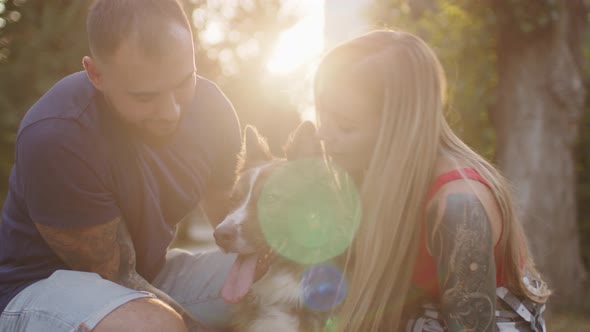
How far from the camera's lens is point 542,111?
23.7 ft

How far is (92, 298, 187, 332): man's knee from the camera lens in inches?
97.3

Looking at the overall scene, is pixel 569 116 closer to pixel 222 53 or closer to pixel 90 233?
pixel 90 233

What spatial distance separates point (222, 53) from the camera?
46.0 ft

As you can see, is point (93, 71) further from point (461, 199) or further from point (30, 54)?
point (30, 54)

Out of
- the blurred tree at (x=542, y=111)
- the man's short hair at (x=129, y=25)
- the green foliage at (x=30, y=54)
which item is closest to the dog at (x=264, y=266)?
the man's short hair at (x=129, y=25)

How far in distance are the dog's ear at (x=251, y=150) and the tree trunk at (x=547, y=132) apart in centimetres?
451

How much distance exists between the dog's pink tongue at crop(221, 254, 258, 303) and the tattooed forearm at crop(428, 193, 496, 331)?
123cm

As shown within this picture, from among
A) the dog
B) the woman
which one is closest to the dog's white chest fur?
the dog

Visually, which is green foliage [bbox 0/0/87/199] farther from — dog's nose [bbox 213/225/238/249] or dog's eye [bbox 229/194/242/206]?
dog's nose [bbox 213/225/238/249]

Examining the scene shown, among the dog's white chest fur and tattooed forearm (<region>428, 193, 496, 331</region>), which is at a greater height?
tattooed forearm (<region>428, 193, 496, 331</region>)

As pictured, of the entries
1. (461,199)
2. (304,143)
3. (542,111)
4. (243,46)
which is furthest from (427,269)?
(243,46)

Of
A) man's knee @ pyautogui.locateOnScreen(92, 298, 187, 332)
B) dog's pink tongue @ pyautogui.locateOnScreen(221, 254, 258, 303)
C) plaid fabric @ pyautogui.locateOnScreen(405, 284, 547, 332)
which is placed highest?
man's knee @ pyautogui.locateOnScreen(92, 298, 187, 332)

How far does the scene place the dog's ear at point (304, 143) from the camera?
3.30 meters

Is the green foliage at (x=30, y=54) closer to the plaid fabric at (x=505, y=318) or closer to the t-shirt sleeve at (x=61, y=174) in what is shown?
the t-shirt sleeve at (x=61, y=174)
